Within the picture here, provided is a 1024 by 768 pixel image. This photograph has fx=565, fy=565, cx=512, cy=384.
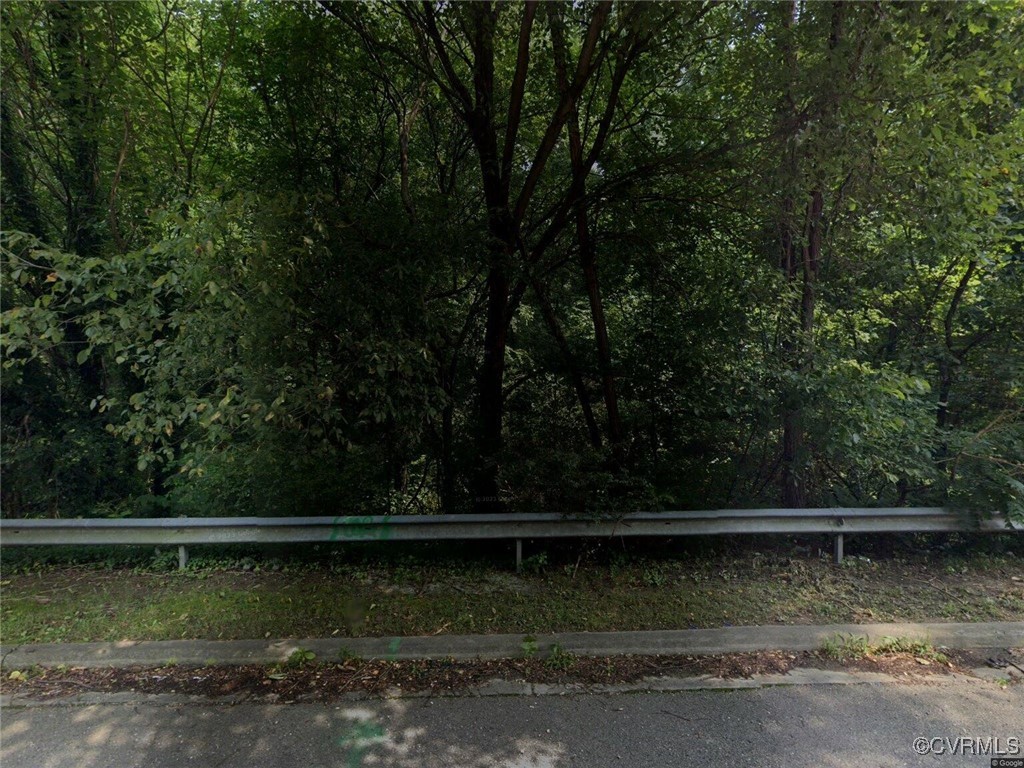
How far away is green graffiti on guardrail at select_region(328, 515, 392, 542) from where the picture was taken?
4.68 meters

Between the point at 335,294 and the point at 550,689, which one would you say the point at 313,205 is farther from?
the point at 550,689

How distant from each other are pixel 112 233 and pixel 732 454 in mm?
6354

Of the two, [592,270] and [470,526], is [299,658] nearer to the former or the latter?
[470,526]

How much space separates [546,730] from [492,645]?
83 cm

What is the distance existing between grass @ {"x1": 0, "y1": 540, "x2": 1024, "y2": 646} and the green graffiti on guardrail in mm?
328

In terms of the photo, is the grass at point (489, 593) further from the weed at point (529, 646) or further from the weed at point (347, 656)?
the weed at point (347, 656)

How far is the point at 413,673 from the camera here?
3.44 m

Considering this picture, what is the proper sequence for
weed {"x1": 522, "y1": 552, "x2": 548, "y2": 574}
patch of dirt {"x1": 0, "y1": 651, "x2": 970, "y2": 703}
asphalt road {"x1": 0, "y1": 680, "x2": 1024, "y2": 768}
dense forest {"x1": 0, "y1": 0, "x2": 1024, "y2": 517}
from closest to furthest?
asphalt road {"x1": 0, "y1": 680, "x2": 1024, "y2": 768}, patch of dirt {"x1": 0, "y1": 651, "x2": 970, "y2": 703}, dense forest {"x1": 0, "y1": 0, "x2": 1024, "y2": 517}, weed {"x1": 522, "y1": 552, "x2": 548, "y2": 574}

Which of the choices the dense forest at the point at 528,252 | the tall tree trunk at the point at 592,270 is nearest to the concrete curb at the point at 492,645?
the dense forest at the point at 528,252

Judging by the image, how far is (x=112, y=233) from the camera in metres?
5.39

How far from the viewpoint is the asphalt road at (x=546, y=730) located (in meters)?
2.72

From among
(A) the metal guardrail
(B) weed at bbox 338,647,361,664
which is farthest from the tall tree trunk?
(B) weed at bbox 338,647,361,664

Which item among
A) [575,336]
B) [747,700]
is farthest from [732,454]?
[747,700]

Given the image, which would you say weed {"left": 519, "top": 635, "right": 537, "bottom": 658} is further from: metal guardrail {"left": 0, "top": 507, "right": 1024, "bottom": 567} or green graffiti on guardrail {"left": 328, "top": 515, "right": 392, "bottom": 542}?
green graffiti on guardrail {"left": 328, "top": 515, "right": 392, "bottom": 542}
